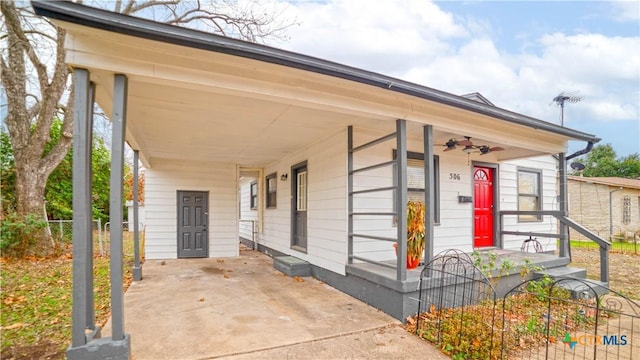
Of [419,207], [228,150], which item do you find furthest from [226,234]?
[419,207]

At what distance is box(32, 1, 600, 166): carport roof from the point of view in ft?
7.31

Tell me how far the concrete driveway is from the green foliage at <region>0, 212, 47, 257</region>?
428 centimetres

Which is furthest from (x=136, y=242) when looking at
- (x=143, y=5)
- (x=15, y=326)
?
(x=143, y=5)

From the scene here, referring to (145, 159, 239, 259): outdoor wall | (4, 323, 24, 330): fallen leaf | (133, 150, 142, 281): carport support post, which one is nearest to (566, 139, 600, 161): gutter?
(145, 159, 239, 259): outdoor wall

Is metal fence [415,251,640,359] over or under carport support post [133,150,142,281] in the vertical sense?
under

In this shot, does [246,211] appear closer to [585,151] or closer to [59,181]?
[59,181]

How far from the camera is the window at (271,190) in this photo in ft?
28.8

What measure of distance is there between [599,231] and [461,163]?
45.1 feet

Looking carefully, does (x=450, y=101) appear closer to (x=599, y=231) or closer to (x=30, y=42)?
(x=30, y=42)

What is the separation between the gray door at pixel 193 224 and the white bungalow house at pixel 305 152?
0.03 meters

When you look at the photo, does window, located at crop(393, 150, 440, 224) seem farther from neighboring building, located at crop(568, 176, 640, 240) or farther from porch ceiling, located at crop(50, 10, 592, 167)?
neighboring building, located at crop(568, 176, 640, 240)

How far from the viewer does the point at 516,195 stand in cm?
749

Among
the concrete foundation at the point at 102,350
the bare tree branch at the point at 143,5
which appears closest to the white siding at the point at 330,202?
the concrete foundation at the point at 102,350

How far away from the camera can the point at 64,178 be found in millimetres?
12164
